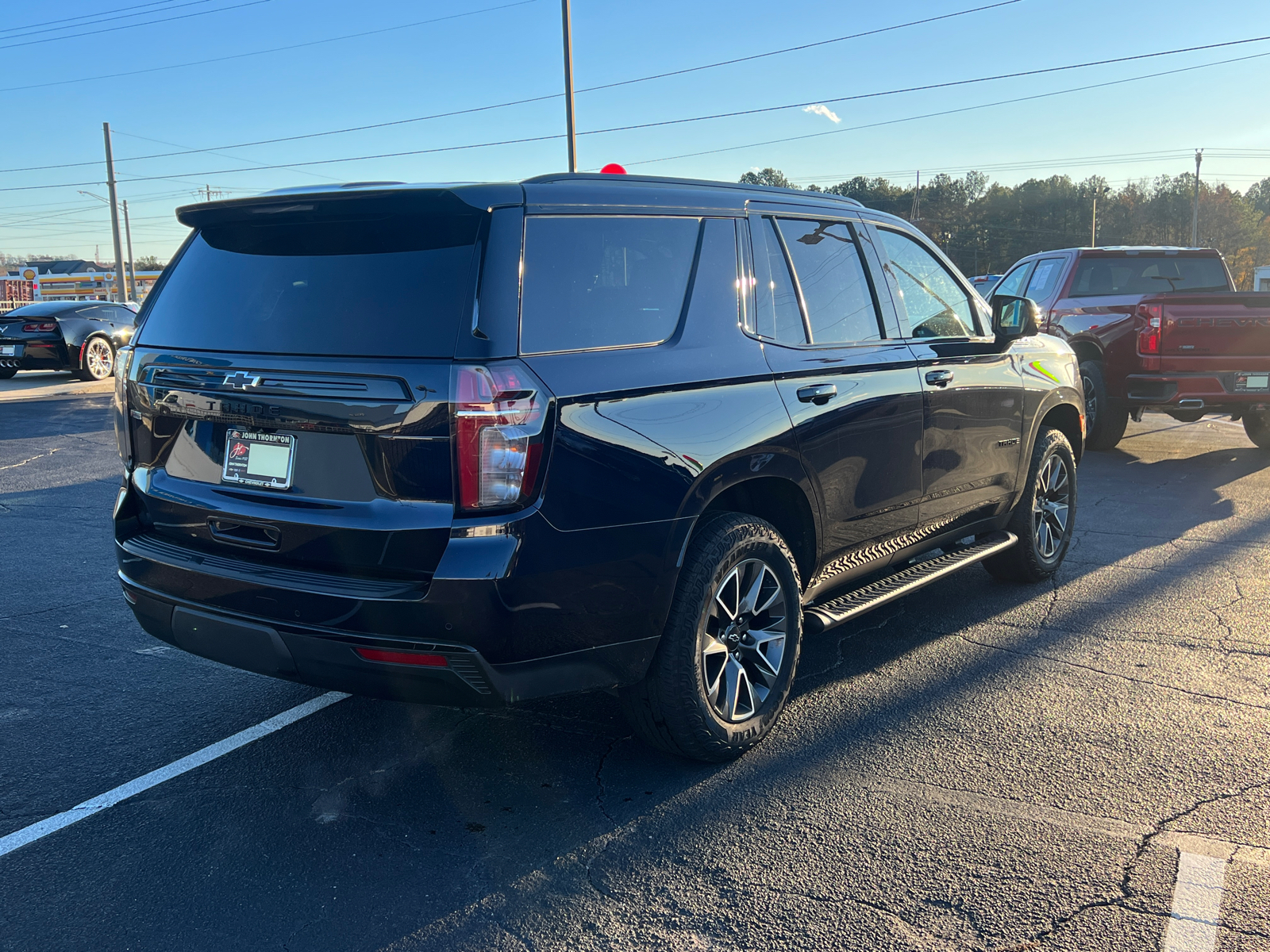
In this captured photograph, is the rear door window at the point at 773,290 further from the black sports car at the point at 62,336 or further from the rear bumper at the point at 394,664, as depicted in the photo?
the black sports car at the point at 62,336

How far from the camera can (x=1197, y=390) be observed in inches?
376

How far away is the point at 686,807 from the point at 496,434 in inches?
53.9

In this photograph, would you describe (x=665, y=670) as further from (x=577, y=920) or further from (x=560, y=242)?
(x=560, y=242)

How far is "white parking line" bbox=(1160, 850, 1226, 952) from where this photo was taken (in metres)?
2.50

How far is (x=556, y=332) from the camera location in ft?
9.55

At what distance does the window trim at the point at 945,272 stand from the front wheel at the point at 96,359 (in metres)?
17.2

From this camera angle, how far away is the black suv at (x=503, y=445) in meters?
2.75

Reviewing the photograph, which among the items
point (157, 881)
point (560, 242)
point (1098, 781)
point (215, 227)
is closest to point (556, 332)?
point (560, 242)

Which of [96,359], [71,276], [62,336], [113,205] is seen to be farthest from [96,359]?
[71,276]

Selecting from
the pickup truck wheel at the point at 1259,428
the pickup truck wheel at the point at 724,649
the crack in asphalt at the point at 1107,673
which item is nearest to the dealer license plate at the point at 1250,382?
the pickup truck wheel at the point at 1259,428

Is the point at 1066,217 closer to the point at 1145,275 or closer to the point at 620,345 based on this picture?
the point at 1145,275

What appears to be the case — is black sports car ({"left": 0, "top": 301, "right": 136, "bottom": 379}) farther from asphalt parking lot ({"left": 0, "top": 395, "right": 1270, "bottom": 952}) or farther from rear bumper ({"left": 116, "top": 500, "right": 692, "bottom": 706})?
rear bumper ({"left": 116, "top": 500, "right": 692, "bottom": 706})

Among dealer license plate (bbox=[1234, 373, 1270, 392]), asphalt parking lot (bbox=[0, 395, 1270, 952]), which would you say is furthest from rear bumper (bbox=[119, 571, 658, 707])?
dealer license plate (bbox=[1234, 373, 1270, 392])

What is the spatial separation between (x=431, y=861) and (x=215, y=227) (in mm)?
2168
